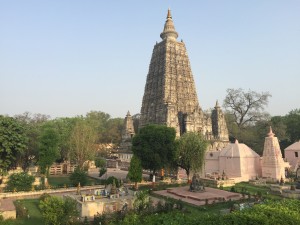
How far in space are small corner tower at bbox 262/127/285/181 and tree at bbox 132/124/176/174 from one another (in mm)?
12528

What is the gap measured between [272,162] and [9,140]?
3112 centimetres

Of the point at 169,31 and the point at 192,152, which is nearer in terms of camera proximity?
the point at 192,152

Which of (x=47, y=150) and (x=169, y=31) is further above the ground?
(x=169, y=31)

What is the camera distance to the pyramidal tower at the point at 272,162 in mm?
32031

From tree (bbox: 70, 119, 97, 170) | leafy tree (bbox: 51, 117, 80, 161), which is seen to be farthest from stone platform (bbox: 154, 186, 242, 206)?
leafy tree (bbox: 51, 117, 80, 161)

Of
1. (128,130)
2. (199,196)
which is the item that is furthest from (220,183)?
(128,130)

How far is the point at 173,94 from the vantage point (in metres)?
54.3

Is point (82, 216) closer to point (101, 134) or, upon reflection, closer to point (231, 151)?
point (231, 151)

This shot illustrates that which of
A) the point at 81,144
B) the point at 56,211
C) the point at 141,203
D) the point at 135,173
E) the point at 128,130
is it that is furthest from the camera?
the point at 128,130

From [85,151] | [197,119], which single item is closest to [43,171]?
[85,151]

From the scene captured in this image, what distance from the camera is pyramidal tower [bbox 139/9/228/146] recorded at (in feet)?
171

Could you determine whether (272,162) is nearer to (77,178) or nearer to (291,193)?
(291,193)

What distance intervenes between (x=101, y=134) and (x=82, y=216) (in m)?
54.2

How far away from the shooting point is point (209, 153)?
134 feet
